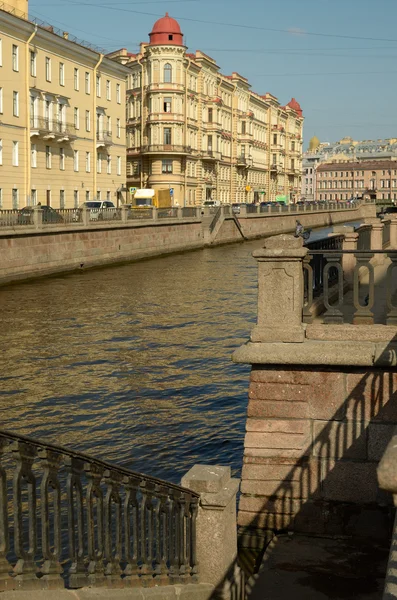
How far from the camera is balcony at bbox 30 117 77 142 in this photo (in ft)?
145

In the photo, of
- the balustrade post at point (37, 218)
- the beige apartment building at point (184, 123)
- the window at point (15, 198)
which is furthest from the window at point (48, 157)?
the beige apartment building at point (184, 123)

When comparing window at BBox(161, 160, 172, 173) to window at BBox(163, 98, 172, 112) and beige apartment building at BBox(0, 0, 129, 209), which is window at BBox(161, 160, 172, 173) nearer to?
window at BBox(163, 98, 172, 112)

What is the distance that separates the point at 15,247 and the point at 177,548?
24.7 meters

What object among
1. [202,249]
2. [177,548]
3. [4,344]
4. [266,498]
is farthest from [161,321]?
[202,249]

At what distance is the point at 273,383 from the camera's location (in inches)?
271

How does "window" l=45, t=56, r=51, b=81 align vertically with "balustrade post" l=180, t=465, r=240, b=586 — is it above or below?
above

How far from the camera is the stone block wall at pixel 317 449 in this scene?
22.1 ft

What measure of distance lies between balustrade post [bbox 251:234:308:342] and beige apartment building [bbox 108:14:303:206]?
64.4 m

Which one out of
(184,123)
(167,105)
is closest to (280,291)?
(167,105)

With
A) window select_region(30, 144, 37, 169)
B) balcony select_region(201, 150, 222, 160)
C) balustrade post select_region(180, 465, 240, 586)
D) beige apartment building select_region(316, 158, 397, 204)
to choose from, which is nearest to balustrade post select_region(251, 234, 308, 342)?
balustrade post select_region(180, 465, 240, 586)

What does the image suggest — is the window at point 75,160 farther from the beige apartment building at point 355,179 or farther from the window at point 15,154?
the beige apartment building at point 355,179

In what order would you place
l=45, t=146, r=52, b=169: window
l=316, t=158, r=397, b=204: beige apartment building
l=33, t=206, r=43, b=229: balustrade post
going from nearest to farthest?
l=33, t=206, r=43, b=229: balustrade post, l=45, t=146, r=52, b=169: window, l=316, t=158, r=397, b=204: beige apartment building

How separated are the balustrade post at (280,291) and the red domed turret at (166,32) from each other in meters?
66.0

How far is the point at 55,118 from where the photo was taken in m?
46.8
